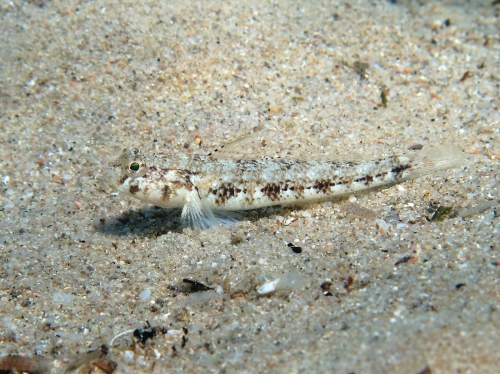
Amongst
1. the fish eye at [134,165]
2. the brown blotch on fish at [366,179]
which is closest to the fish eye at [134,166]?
the fish eye at [134,165]

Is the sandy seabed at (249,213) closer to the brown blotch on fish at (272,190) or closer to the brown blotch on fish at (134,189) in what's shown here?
the brown blotch on fish at (272,190)

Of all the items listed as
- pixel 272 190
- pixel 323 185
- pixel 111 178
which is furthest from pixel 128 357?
pixel 323 185

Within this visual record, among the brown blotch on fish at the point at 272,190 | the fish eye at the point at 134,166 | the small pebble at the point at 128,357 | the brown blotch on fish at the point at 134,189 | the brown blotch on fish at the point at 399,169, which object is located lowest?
Result: the small pebble at the point at 128,357

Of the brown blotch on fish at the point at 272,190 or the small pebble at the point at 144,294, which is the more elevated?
the brown blotch on fish at the point at 272,190

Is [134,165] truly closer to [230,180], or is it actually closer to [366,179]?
[230,180]

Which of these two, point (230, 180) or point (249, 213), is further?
point (249, 213)

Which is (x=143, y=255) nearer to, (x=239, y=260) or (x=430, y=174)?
(x=239, y=260)
